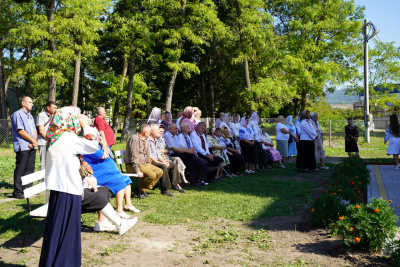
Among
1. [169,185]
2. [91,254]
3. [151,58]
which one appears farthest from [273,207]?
[151,58]

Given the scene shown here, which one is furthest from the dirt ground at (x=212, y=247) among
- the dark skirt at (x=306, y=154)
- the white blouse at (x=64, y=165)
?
the dark skirt at (x=306, y=154)

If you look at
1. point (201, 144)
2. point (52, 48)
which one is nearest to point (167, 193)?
point (201, 144)

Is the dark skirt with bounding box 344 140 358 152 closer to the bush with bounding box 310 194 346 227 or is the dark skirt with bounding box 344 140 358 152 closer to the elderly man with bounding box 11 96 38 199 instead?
the bush with bounding box 310 194 346 227

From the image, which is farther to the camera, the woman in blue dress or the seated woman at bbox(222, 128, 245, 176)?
the seated woman at bbox(222, 128, 245, 176)

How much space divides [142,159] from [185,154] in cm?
208

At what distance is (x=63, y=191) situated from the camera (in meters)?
4.11

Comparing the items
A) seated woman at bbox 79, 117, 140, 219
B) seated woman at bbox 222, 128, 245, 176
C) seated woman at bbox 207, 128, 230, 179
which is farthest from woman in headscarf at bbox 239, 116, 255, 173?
seated woman at bbox 79, 117, 140, 219

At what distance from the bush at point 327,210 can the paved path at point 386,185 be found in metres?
1.41

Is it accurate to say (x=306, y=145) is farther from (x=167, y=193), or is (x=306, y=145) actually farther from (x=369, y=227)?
(x=369, y=227)

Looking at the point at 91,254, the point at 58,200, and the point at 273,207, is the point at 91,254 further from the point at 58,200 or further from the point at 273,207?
the point at 273,207

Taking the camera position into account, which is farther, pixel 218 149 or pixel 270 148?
pixel 270 148

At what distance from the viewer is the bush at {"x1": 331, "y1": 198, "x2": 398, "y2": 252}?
4738 mm

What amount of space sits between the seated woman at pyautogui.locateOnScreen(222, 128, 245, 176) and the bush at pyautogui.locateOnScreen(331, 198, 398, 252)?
23.1ft

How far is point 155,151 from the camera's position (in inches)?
347
